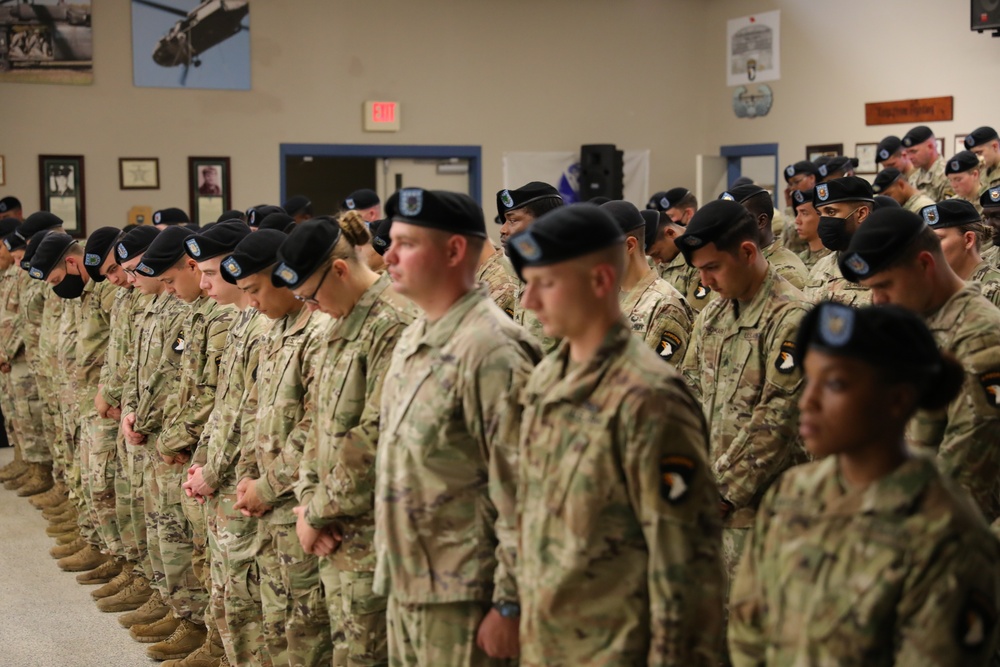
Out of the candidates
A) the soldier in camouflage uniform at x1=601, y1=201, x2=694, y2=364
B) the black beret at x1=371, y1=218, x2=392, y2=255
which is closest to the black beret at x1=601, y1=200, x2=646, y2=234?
the soldier in camouflage uniform at x1=601, y1=201, x2=694, y2=364

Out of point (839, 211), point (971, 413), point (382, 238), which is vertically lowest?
point (971, 413)

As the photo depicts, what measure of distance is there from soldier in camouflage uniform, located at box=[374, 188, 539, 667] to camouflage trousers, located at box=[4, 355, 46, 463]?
617 cm

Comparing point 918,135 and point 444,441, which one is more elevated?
point 918,135

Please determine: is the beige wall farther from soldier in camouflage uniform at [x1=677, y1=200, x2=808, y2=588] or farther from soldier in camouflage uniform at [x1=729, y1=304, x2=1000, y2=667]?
soldier in camouflage uniform at [x1=729, y1=304, x2=1000, y2=667]

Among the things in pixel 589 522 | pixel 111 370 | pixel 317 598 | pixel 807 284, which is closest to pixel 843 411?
pixel 589 522

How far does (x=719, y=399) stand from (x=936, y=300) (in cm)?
75

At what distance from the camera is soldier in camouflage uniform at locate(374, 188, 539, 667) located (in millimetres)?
2760

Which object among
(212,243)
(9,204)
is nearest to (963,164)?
(212,243)

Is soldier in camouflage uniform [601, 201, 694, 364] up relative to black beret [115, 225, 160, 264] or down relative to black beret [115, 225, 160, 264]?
down

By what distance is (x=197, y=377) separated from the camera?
480cm

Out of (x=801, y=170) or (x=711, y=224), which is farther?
(x=801, y=170)

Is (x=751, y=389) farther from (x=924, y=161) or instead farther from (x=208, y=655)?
(x=924, y=161)

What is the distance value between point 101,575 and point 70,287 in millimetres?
1655

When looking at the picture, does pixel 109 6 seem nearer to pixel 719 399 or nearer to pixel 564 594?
pixel 719 399
